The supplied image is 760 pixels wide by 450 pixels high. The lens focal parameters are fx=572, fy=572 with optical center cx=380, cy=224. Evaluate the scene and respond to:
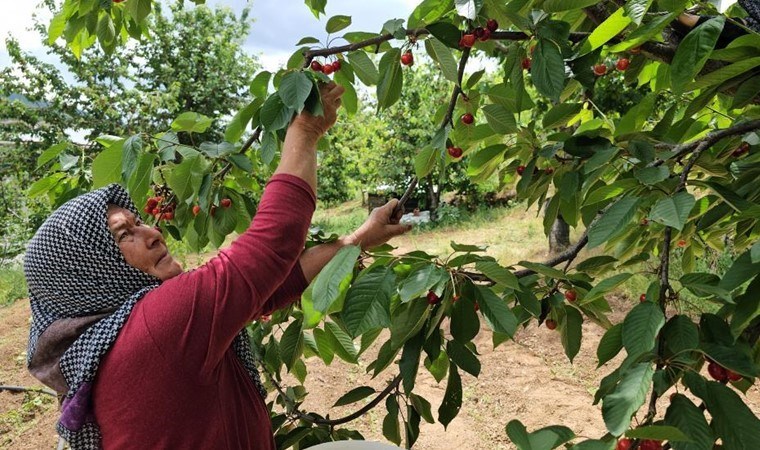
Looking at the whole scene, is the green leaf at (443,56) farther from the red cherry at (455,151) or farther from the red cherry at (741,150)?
the red cherry at (741,150)

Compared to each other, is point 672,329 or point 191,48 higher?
point 191,48

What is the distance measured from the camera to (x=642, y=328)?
92 cm

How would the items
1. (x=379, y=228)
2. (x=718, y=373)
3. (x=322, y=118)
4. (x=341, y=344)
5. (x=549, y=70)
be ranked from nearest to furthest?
(x=718, y=373), (x=549, y=70), (x=322, y=118), (x=379, y=228), (x=341, y=344)

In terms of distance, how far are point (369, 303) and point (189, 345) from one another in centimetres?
36

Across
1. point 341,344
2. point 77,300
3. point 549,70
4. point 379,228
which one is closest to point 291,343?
point 341,344

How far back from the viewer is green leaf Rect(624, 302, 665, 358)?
90 cm

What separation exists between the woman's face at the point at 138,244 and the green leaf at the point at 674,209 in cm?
99

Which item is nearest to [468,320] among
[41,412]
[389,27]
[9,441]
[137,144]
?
[389,27]

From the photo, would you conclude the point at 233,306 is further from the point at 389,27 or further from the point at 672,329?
the point at 672,329

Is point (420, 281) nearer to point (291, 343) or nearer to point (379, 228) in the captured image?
point (379, 228)

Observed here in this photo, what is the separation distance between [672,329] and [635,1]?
1.90ft

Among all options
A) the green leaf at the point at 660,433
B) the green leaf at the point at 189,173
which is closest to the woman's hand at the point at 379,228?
the green leaf at the point at 189,173

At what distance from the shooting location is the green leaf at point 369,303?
3.35 feet

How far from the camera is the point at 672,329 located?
966mm
